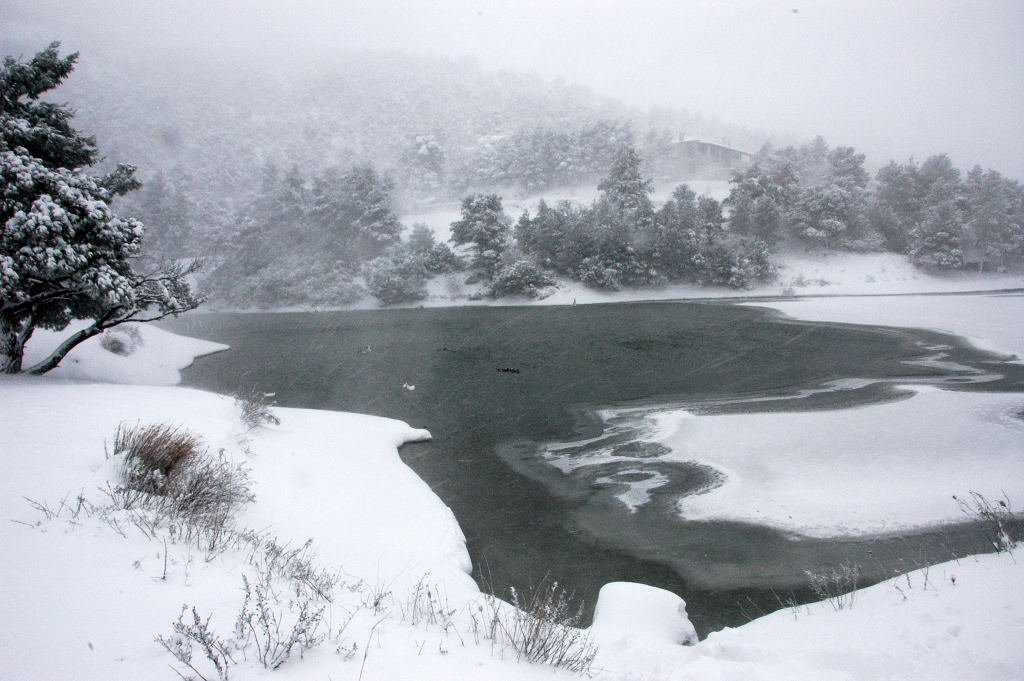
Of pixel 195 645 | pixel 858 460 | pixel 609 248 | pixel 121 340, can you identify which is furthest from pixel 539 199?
pixel 195 645

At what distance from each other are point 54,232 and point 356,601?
12599 millimetres

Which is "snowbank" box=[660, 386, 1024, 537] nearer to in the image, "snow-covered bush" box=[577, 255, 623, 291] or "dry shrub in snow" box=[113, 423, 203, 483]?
"dry shrub in snow" box=[113, 423, 203, 483]

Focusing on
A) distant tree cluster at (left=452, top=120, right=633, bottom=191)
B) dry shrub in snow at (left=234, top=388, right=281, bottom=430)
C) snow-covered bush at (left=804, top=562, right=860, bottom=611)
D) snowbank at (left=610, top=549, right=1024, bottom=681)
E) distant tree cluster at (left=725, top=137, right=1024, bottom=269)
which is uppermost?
distant tree cluster at (left=452, top=120, right=633, bottom=191)

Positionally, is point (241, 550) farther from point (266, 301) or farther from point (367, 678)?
point (266, 301)

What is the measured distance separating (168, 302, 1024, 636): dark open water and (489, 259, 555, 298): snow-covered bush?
21.1 feet

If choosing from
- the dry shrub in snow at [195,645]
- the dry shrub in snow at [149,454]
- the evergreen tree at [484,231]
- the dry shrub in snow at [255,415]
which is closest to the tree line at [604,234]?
the evergreen tree at [484,231]

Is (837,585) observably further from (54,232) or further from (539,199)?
(539,199)

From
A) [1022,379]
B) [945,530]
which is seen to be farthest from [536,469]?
Answer: [1022,379]

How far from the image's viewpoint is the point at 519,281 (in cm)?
4691

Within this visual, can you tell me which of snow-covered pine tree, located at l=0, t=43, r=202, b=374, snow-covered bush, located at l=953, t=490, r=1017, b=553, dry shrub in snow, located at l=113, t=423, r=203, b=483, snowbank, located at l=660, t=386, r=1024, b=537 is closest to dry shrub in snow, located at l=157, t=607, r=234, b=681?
dry shrub in snow, located at l=113, t=423, r=203, b=483

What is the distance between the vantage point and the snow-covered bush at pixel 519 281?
1834 inches

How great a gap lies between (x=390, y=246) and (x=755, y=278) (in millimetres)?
39822

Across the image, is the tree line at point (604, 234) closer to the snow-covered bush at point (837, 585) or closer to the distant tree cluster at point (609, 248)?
the distant tree cluster at point (609, 248)

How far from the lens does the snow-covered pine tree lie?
11.7 meters
